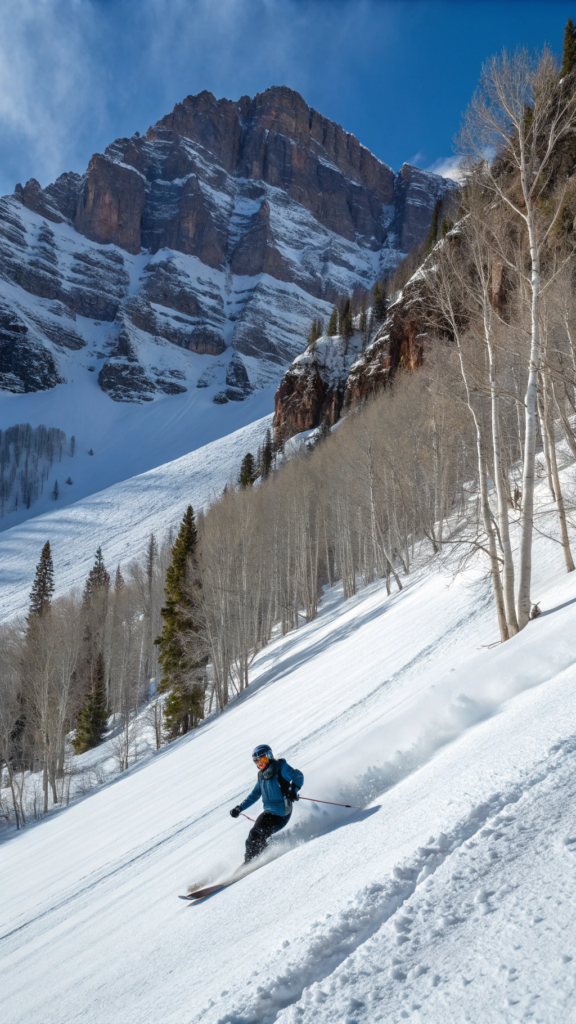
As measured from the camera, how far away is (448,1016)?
1.83m

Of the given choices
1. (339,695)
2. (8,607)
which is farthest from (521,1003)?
(8,607)

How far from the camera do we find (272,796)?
5328 millimetres

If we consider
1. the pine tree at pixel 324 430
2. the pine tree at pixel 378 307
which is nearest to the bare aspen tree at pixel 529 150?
the pine tree at pixel 324 430

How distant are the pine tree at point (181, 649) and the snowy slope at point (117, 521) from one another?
32342 mm

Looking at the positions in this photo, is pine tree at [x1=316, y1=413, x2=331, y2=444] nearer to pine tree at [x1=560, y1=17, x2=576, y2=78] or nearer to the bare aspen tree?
pine tree at [x1=560, y1=17, x2=576, y2=78]

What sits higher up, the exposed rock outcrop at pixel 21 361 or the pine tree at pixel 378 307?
the exposed rock outcrop at pixel 21 361

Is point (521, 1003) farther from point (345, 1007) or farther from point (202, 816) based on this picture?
point (202, 816)

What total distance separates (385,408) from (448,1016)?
3125 centimetres

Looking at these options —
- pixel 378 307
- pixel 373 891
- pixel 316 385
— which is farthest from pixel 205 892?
pixel 378 307

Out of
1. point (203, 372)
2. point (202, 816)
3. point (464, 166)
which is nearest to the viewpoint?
point (202, 816)

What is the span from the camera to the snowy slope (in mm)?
58969

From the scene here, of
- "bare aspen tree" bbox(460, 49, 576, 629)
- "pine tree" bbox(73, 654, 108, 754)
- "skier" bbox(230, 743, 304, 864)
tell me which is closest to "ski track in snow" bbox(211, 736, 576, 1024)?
"skier" bbox(230, 743, 304, 864)

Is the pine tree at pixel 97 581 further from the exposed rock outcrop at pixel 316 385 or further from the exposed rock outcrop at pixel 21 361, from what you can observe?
the exposed rock outcrop at pixel 21 361

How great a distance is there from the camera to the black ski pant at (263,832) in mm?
5195
